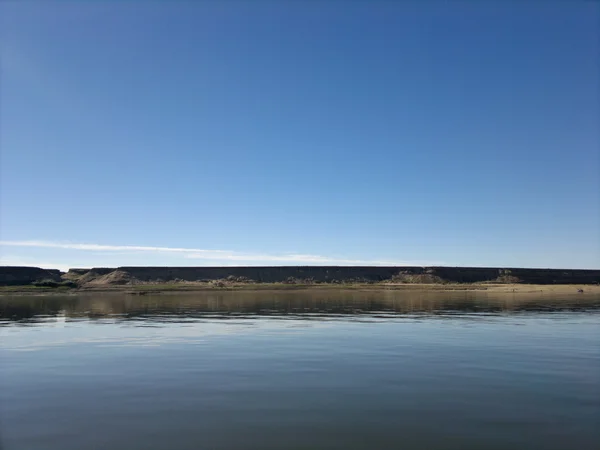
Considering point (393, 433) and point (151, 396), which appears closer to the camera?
point (393, 433)

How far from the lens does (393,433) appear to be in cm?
1318

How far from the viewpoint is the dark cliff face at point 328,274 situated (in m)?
164

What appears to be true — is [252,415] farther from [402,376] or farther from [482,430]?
[402,376]

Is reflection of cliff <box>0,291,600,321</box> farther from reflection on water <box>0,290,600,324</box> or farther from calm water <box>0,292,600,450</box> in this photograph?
calm water <box>0,292,600,450</box>

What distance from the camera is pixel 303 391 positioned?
18.2 meters

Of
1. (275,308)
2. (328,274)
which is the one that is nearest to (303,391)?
(275,308)

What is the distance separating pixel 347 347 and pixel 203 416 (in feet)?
50.6

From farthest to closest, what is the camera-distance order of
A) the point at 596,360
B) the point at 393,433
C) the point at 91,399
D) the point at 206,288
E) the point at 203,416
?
the point at 206,288
the point at 596,360
the point at 91,399
the point at 203,416
the point at 393,433

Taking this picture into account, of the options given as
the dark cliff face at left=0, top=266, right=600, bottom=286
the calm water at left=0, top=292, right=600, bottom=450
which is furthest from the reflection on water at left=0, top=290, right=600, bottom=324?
the dark cliff face at left=0, top=266, right=600, bottom=286

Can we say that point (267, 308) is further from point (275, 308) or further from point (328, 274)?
point (328, 274)

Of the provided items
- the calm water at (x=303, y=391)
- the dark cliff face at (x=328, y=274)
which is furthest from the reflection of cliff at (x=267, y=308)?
the dark cliff face at (x=328, y=274)

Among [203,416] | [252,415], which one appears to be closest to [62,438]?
[203,416]

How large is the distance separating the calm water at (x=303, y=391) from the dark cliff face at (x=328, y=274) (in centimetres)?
13228

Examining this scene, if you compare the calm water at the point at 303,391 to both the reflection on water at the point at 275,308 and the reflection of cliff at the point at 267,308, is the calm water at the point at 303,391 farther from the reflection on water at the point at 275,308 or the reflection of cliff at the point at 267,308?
the reflection of cliff at the point at 267,308
